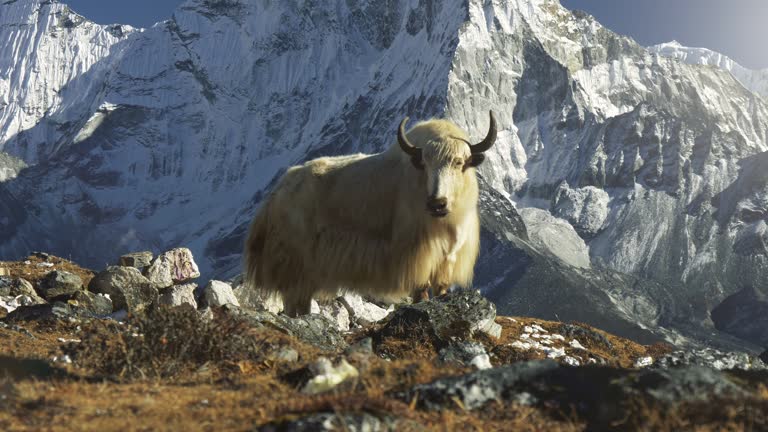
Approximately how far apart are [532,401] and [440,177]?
26.5 feet

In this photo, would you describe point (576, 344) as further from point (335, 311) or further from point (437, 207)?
point (335, 311)

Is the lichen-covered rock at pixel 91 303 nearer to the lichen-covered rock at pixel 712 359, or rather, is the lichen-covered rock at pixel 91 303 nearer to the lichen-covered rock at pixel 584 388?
the lichen-covered rock at pixel 712 359

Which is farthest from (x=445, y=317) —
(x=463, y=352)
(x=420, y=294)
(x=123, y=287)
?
(x=123, y=287)

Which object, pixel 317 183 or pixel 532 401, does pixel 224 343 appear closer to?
pixel 532 401

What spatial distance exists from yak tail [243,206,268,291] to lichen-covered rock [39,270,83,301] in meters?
3.99

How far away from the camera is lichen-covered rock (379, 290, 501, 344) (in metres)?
13.6

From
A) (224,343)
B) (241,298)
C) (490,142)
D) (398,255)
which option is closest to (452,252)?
(398,255)

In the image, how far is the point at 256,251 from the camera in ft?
55.6

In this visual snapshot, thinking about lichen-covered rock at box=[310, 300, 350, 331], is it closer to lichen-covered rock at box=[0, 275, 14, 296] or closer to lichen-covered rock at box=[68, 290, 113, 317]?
lichen-covered rock at box=[68, 290, 113, 317]

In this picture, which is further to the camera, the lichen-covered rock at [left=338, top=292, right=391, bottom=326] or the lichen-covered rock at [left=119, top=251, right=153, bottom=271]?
the lichen-covered rock at [left=119, top=251, right=153, bottom=271]

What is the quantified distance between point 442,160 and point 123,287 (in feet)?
25.8

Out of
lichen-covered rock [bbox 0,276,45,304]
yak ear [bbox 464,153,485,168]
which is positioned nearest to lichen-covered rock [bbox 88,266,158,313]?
lichen-covered rock [bbox 0,276,45,304]

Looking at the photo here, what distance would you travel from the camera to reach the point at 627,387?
6418 mm

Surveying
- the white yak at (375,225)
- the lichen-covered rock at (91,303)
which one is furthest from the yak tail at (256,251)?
the lichen-covered rock at (91,303)
